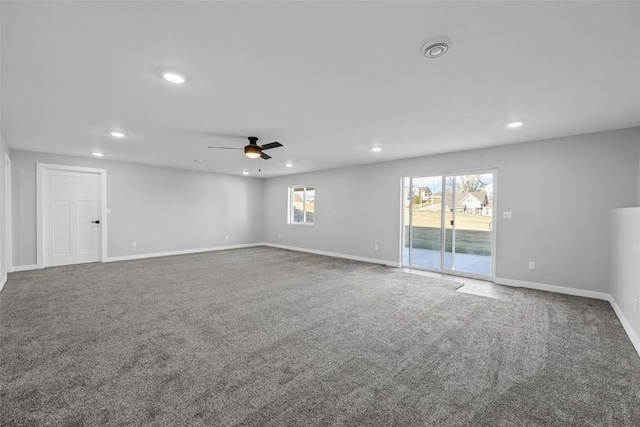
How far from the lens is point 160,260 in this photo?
259 inches

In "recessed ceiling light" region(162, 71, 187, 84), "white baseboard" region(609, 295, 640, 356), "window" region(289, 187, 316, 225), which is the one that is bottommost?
"white baseboard" region(609, 295, 640, 356)

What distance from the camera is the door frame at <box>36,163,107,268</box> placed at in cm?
547

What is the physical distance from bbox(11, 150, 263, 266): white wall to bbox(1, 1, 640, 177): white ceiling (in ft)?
6.09

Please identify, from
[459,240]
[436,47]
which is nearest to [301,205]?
[459,240]

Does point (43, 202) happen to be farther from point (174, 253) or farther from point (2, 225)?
point (174, 253)

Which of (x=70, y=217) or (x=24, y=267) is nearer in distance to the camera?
(x=24, y=267)

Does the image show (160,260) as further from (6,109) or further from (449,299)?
(449,299)

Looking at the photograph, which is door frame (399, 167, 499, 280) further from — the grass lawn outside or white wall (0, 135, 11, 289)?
white wall (0, 135, 11, 289)

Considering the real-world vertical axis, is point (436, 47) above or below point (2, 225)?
above

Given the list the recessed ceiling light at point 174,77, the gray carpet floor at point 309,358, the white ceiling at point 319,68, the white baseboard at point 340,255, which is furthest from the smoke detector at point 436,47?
the white baseboard at point 340,255

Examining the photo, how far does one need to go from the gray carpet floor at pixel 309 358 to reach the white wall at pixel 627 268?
150 millimetres

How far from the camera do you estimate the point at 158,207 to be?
7160mm

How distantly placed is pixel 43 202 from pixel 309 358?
676 cm

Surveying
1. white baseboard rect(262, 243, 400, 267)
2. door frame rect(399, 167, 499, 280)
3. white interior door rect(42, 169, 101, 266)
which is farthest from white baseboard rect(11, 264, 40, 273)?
door frame rect(399, 167, 499, 280)
